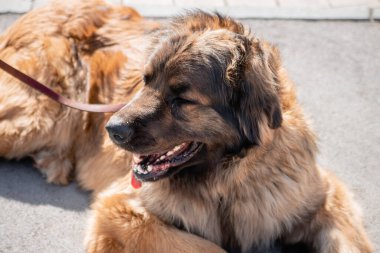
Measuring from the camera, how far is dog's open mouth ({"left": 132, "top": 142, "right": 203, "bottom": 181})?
3.07 m

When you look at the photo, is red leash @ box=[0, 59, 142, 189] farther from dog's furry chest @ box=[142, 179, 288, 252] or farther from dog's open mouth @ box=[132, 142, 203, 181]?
dog's furry chest @ box=[142, 179, 288, 252]

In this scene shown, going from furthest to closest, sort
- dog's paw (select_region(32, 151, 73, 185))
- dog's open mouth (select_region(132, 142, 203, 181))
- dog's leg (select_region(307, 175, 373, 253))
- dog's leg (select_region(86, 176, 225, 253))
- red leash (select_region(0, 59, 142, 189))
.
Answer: dog's paw (select_region(32, 151, 73, 185)) → red leash (select_region(0, 59, 142, 189)) → dog's leg (select_region(307, 175, 373, 253)) → dog's leg (select_region(86, 176, 225, 253)) → dog's open mouth (select_region(132, 142, 203, 181))

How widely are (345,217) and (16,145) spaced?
8.21 feet

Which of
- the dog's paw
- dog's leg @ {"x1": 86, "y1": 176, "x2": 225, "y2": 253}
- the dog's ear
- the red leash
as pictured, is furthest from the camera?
the dog's paw

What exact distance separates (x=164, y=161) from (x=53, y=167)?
1417mm

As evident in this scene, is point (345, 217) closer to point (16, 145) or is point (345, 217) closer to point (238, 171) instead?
point (238, 171)

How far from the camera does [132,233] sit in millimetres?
3283

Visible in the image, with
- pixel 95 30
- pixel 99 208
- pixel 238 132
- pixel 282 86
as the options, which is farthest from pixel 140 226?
pixel 95 30

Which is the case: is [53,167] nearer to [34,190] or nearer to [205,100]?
[34,190]

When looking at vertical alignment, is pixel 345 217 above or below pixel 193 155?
below

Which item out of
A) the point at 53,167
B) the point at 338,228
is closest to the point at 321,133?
the point at 338,228

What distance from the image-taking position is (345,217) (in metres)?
3.51

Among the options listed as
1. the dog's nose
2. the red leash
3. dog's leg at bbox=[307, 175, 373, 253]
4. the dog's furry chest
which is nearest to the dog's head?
the dog's nose

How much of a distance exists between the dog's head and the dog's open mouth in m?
0.05
